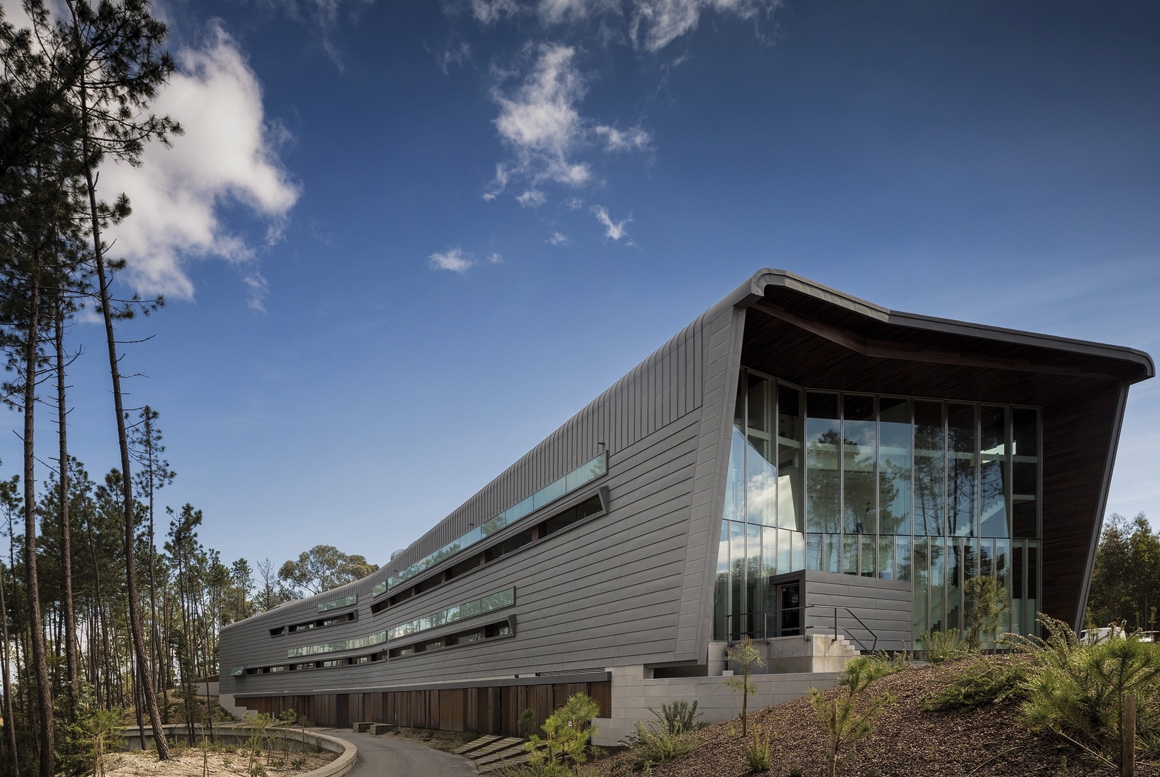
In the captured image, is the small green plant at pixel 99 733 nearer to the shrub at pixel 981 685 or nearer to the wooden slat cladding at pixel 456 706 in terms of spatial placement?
the wooden slat cladding at pixel 456 706

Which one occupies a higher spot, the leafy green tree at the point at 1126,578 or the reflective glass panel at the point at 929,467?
the reflective glass panel at the point at 929,467

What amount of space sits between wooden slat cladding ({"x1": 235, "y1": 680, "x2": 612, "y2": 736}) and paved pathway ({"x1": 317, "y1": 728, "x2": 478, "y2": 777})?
1.56 m

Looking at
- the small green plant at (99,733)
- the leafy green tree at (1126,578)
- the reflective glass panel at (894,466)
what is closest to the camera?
the small green plant at (99,733)

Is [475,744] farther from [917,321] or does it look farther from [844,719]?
[844,719]

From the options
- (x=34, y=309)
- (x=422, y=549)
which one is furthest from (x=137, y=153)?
(x=422, y=549)

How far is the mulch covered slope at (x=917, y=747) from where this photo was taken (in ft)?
23.9

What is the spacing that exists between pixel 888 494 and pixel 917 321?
18.7 feet

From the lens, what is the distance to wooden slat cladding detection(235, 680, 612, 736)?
798 inches

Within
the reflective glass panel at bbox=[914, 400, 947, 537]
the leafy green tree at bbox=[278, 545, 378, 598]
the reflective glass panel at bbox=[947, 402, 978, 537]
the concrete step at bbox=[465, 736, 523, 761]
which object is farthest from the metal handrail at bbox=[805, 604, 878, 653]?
the leafy green tree at bbox=[278, 545, 378, 598]

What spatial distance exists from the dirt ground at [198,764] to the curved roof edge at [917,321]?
497 inches

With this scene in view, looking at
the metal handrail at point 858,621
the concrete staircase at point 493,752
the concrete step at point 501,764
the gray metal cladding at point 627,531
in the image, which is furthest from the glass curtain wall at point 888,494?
the concrete staircase at point 493,752

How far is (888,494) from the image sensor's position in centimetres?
2108

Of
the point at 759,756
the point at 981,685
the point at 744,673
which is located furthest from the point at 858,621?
the point at 981,685

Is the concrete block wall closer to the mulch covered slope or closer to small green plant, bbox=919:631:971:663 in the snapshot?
the mulch covered slope
